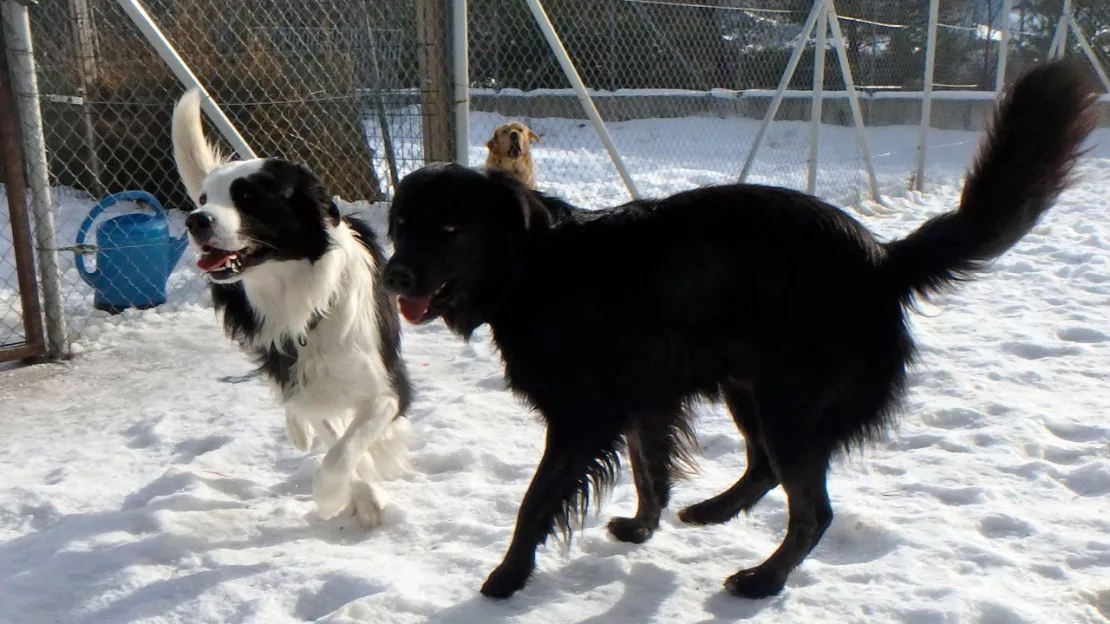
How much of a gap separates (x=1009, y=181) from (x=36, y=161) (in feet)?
13.1

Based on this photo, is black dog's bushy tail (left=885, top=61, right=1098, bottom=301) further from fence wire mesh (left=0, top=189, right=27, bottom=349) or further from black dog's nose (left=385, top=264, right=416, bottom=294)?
fence wire mesh (left=0, top=189, right=27, bottom=349)

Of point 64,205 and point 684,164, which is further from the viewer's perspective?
point 684,164

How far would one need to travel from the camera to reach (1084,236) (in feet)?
23.1

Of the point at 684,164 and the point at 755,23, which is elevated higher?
the point at 755,23

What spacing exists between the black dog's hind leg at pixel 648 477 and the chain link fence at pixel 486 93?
135 inches

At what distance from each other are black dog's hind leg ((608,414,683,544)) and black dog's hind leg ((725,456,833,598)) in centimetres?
36

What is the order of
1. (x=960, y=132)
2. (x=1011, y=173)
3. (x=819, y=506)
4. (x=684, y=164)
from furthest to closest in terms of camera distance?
(x=960, y=132)
(x=684, y=164)
(x=819, y=506)
(x=1011, y=173)

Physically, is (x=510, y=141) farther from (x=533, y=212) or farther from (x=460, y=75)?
(x=533, y=212)

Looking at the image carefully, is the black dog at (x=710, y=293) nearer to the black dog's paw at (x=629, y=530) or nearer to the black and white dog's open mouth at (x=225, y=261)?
the black dog's paw at (x=629, y=530)

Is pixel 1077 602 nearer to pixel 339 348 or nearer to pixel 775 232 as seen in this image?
pixel 775 232

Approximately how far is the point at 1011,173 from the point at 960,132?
10.5 m

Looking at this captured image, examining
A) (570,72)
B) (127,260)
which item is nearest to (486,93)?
(570,72)

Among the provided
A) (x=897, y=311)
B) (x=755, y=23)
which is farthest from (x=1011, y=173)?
(x=755, y=23)

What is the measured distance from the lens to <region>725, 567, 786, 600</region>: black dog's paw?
2.33 metres
